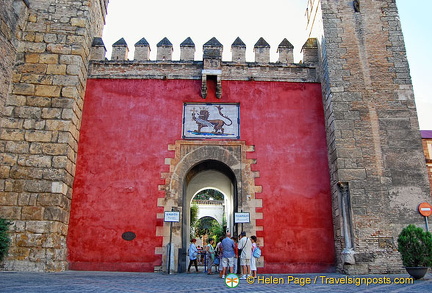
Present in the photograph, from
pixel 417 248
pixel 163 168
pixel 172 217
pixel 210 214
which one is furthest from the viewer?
pixel 210 214

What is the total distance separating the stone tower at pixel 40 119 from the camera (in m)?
7.20

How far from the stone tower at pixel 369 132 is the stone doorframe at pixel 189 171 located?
1.84 meters

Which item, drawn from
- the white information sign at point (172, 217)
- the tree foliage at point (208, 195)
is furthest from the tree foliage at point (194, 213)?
the white information sign at point (172, 217)

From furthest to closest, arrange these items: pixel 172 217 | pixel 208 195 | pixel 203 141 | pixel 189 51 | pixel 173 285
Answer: pixel 208 195, pixel 189 51, pixel 203 141, pixel 172 217, pixel 173 285

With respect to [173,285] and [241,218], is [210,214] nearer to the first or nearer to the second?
[241,218]

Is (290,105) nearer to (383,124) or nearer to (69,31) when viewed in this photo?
(383,124)

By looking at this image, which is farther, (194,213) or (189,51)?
(194,213)

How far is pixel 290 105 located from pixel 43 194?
5973 mm

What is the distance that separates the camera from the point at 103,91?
915 cm

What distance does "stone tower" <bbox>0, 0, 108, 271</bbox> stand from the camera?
720cm

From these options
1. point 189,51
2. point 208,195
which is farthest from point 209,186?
point 208,195

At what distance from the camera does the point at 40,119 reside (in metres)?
7.91

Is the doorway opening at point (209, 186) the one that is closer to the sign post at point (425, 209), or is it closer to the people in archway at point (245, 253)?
the people in archway at point (245, 253)

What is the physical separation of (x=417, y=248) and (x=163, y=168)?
531cm
